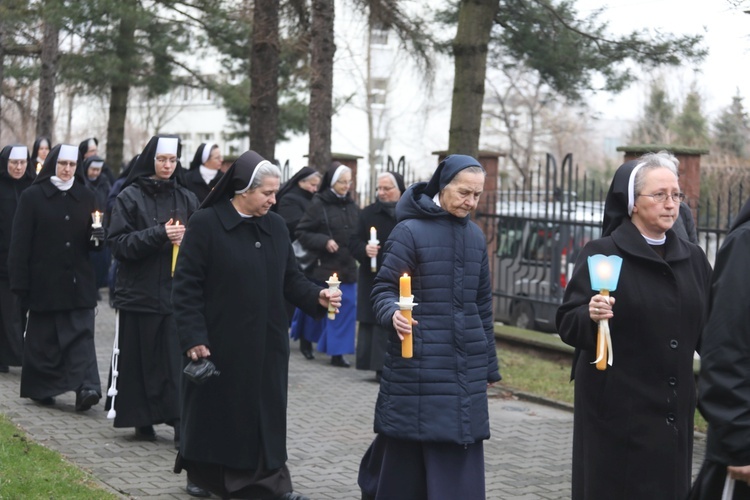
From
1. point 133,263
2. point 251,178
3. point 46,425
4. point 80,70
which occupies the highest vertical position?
point 80,70

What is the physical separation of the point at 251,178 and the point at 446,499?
82.2 inches

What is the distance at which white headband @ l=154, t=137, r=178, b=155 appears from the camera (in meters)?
8.41

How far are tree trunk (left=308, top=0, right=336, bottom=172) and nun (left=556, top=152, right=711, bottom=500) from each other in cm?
1004

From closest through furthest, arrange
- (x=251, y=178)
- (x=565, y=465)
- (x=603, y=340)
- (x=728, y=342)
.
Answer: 1. (x=728, y=342)
2. (x=603, y=340)
3. (x=251, y=178)
4. (x=565, y=465)

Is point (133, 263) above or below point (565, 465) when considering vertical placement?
above

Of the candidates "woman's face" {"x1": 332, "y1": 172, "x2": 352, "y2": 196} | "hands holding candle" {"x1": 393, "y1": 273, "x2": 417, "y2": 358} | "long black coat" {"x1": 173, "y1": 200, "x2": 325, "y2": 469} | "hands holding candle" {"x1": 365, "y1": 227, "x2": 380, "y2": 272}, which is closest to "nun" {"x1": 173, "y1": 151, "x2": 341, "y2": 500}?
"long black coat" {"x1": 173, "y1": 200, "x2": 325, "y2": 469}

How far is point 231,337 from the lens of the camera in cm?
666

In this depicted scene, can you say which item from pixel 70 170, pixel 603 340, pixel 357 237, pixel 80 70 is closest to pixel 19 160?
pixel 70 170

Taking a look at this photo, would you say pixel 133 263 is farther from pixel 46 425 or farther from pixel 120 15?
pixel 120 15

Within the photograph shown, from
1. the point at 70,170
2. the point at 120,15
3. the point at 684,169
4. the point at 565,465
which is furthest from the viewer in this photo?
the point at 120,15

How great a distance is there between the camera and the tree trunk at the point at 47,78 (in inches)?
816

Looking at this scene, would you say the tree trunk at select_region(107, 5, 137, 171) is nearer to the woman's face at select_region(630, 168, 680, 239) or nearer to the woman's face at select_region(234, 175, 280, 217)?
the woman's face at select_region(234, 175, 280, 217)

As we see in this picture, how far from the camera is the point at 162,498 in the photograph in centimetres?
697

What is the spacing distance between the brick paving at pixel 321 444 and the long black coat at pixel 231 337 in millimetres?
Result: 639
